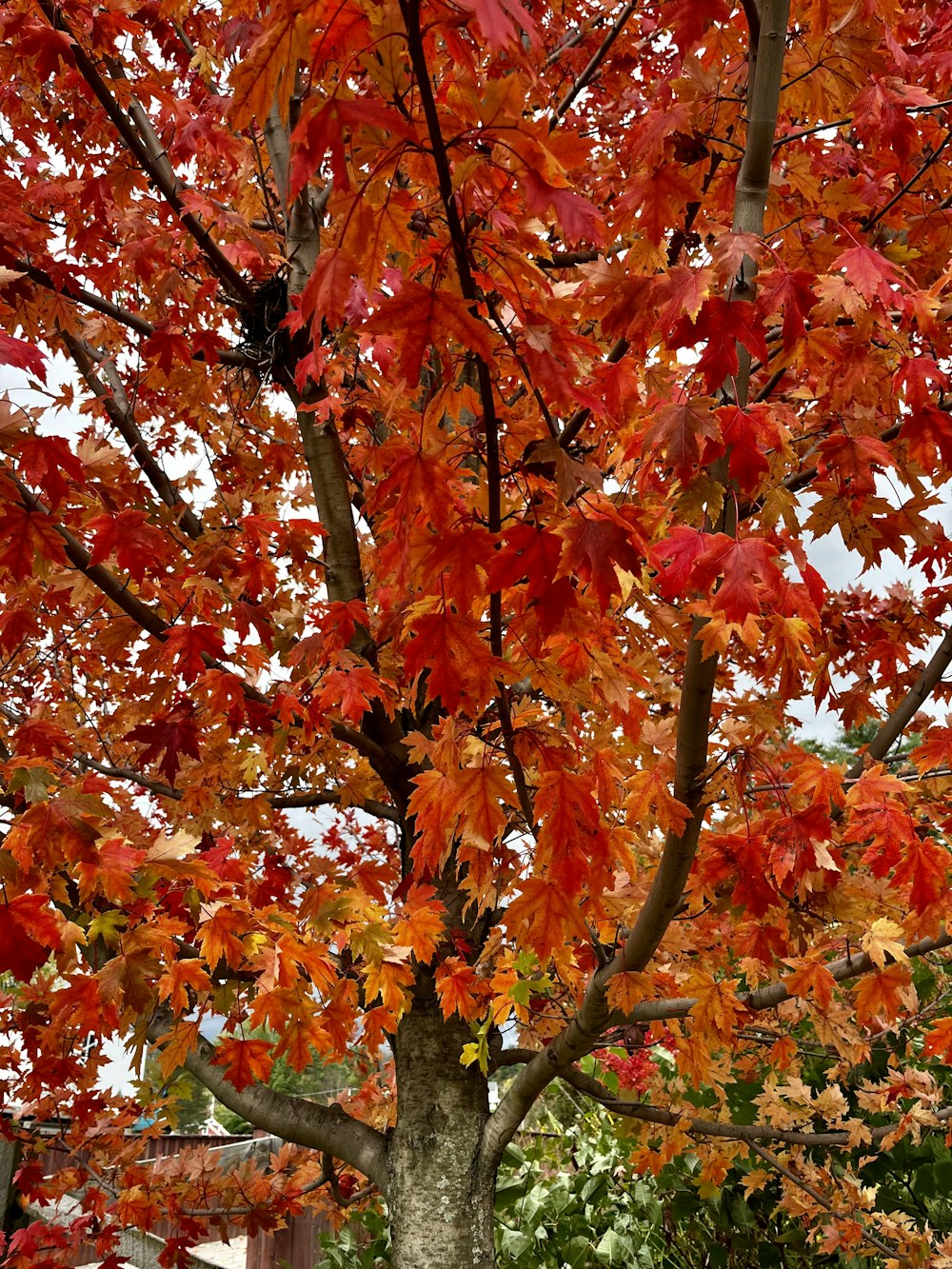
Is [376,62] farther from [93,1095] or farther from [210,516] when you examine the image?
[93,1095]

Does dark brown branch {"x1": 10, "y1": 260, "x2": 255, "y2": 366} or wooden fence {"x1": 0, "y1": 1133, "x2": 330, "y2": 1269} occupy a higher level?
dark brown branch {"x1": 10, "y1": 260, "x2": 255, "y2": 366}

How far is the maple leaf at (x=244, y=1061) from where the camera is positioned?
8.88 ft

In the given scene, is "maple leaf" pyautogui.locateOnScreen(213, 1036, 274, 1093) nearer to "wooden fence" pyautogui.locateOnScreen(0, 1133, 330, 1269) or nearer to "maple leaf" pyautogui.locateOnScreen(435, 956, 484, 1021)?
"maple leaf" pyautogui.locateOnScreen(435, 956, 484, 1021)

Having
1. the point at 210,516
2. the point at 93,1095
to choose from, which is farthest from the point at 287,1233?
the point at 210,516

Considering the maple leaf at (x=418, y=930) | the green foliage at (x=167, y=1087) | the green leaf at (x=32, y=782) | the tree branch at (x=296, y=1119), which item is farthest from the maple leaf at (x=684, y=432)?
the tree branch at (x=296, y=1119)

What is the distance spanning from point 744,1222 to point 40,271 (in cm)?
641

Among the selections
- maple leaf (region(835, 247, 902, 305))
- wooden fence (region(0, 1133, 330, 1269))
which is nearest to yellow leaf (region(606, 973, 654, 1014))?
maple leaf (region(835, 247, 902, 305))

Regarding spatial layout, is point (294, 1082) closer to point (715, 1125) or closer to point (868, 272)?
point (715, 1125)

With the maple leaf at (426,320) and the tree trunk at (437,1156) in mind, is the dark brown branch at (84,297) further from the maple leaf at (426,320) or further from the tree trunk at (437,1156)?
the tree trunk at (437,1156)

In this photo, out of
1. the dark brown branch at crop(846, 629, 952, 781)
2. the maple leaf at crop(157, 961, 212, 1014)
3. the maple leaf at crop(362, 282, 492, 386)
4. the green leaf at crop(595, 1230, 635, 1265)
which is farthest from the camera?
the green leaf at crop(595, 1230, 635, 1265)

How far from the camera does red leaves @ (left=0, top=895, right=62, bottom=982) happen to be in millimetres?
2035

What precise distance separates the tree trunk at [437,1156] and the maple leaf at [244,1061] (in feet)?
3.95

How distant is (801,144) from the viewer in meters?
3.58

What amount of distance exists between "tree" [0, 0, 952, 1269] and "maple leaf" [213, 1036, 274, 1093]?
0.01 meters
